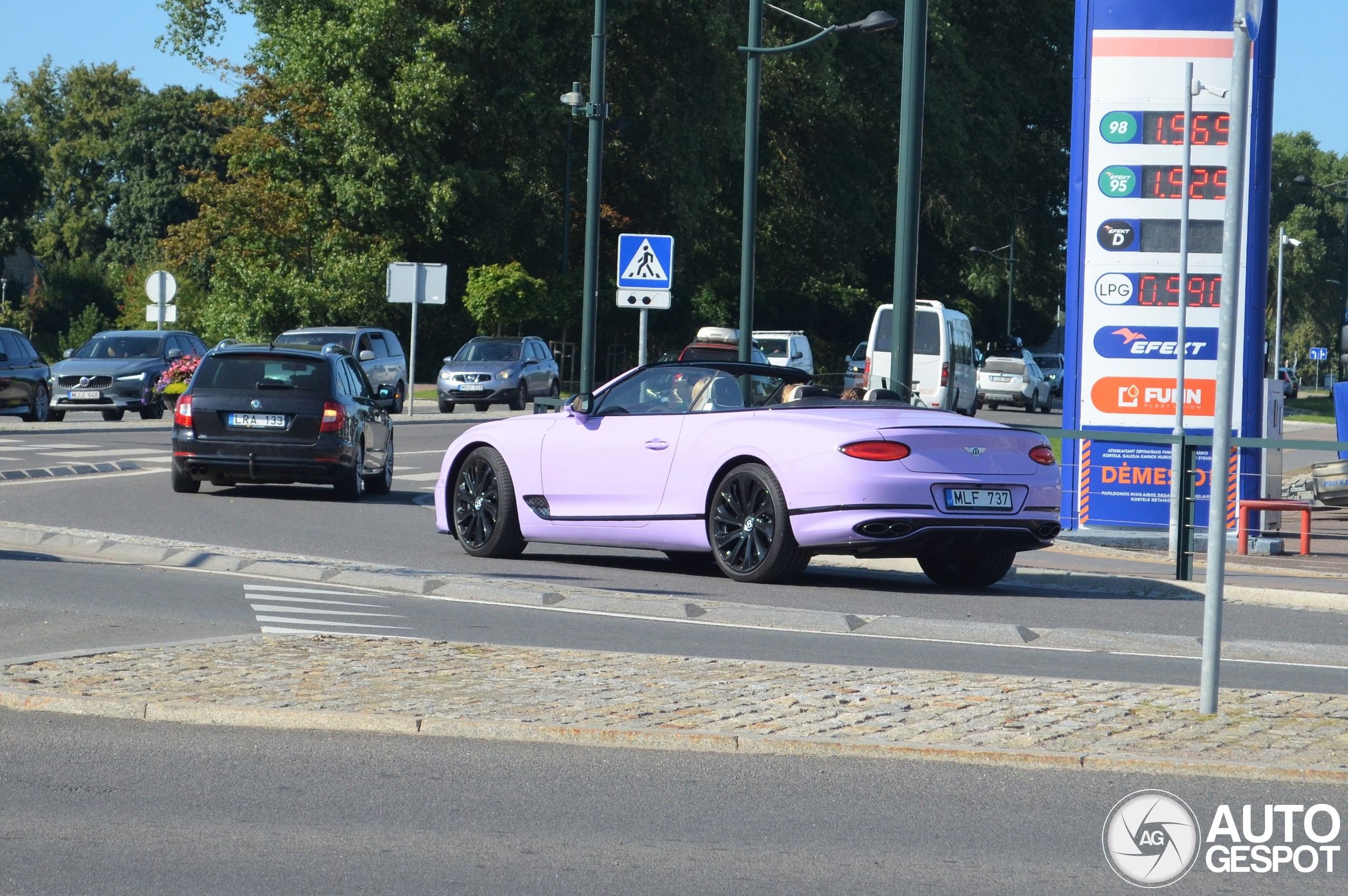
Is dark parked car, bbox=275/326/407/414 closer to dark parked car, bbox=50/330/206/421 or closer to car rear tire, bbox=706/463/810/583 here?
dark parked car, bbox=50/330/206/421

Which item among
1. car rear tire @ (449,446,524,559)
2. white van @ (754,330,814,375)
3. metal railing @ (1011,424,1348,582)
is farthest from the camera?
white van @ (754,330,814,375)

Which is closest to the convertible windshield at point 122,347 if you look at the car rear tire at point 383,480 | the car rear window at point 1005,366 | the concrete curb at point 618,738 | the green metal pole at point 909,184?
the car rear tire at point 383,480

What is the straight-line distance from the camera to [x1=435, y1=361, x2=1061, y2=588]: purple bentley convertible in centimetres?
1188

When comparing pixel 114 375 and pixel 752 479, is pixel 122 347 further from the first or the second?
pixel 752 479

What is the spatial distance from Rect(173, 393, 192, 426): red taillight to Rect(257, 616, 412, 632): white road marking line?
9.37m

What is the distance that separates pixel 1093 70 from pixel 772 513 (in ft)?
22.8

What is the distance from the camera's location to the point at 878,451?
38.9ft

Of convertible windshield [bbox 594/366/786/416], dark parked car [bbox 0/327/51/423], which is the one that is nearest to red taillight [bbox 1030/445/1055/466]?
convertible windshield [bbox 594/366/786/416]

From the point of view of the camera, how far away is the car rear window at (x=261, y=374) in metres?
19.0

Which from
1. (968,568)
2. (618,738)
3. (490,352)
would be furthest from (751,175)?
(618,738)

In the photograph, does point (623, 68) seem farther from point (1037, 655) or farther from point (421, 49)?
point (1037, 655)

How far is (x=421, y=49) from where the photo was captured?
51.3 meters

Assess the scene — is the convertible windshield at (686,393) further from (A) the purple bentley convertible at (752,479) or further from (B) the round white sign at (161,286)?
(B) the round white sign at (161,286)

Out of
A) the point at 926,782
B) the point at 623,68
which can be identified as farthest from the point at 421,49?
the point at 926,782
